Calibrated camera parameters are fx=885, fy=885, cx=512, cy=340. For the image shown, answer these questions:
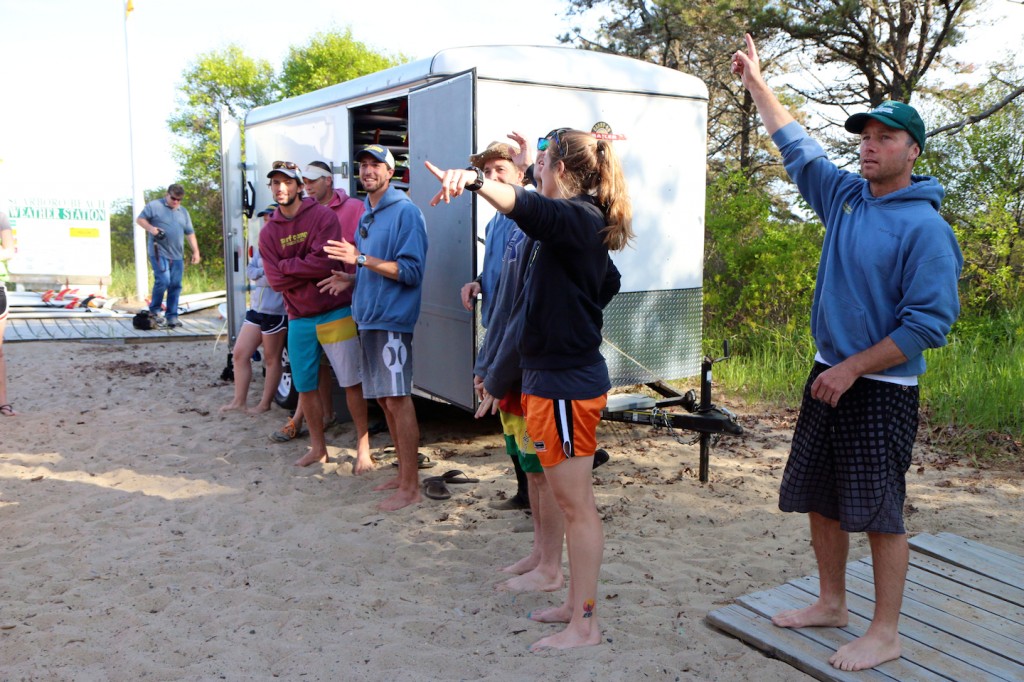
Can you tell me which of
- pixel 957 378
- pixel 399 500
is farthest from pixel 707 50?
pixel 399 500

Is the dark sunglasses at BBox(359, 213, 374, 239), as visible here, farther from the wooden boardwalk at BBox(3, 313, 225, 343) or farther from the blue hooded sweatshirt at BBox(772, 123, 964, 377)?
the wooden boardwalk at BBox(3, 313, 225, 343)

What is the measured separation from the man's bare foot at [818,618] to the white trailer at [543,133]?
260cm

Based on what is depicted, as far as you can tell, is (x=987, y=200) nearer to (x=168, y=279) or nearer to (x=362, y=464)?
(x=362, y=464)

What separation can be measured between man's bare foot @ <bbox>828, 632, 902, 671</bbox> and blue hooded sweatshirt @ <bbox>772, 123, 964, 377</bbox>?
946mm

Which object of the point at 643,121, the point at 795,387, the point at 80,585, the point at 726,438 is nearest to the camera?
the point at 80,585

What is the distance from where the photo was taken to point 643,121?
5.88 metres

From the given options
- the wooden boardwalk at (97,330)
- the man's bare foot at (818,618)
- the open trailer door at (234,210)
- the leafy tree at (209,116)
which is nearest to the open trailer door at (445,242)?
the open trailer door at (234,210)

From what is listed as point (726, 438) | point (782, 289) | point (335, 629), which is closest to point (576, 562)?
point (335, 629)

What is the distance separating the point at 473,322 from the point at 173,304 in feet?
26.9

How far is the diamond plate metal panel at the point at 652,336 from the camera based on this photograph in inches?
233

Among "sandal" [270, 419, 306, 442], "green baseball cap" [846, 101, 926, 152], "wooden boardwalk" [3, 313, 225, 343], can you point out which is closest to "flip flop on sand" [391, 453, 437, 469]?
"sandal" [270, 419, 306, 442]

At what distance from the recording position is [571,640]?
329 cm

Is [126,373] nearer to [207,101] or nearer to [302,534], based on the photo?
[302,534]

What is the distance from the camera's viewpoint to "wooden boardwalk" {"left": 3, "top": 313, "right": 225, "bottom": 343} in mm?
10938
